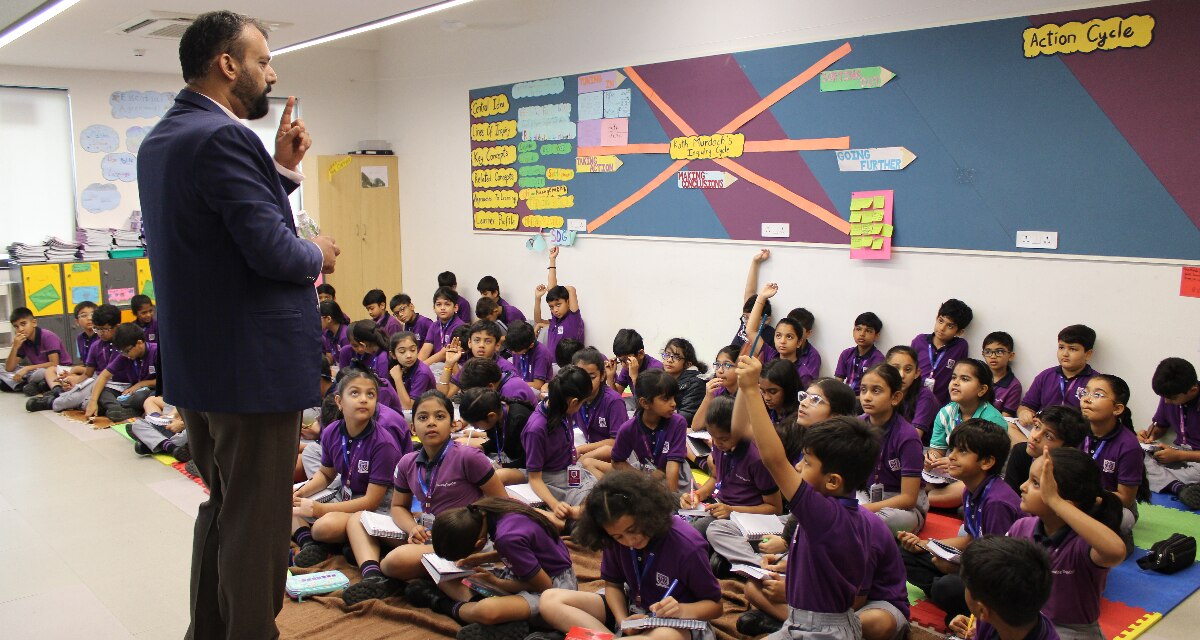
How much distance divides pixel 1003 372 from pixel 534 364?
9.76ft

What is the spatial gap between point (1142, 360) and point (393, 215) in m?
7.39

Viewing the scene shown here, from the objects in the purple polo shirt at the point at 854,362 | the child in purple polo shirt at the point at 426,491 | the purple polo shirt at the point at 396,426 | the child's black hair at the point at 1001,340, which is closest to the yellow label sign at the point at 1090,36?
the child's black hair at the point at 1001,340

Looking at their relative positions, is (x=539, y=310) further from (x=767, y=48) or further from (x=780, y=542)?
(x=780, y=542)

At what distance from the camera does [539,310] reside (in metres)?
7.70

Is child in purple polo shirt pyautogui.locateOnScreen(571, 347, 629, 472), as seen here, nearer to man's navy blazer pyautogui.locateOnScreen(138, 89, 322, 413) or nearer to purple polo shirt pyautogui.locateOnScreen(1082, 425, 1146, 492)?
purple polo shirt pyautogui.locateOnScreen(1082, 425, 1146, 492)

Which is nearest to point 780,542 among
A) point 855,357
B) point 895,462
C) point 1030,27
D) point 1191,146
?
point 895,462

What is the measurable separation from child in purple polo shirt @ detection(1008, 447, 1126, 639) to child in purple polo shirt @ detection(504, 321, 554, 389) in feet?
12.1

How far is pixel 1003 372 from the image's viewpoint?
4.88m

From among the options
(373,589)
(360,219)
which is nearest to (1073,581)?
(373,589)

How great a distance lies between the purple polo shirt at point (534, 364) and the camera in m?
6.12

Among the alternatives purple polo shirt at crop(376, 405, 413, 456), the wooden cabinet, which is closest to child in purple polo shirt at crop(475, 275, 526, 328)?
the wooden cabinet

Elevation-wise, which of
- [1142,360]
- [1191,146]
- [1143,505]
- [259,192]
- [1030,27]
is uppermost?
[1030,27]

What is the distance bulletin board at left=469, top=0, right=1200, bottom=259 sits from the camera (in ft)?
14.3

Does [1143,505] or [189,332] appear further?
[1143,505]
